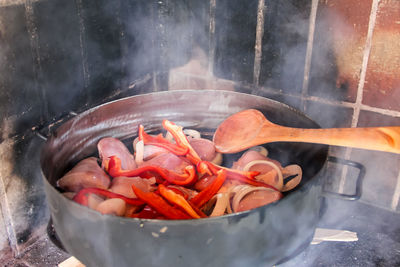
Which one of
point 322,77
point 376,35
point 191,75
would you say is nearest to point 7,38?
point 191,75

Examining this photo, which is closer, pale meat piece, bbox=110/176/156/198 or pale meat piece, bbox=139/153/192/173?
pale meat piece, bbox=110/176/156/198

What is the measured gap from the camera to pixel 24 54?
5.57ft

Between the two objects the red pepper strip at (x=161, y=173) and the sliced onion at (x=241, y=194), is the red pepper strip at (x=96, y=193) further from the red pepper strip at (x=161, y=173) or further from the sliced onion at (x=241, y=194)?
the sliced onion at (x=241, y=194)

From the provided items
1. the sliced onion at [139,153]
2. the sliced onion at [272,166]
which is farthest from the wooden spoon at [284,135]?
the sliced onion at [139,153]

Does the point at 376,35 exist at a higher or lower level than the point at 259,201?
higher

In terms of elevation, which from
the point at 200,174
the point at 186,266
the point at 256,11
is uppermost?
the point at 256,11

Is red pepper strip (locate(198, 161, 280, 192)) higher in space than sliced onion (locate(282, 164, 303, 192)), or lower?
higher

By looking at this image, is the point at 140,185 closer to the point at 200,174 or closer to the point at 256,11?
the point at 200,174

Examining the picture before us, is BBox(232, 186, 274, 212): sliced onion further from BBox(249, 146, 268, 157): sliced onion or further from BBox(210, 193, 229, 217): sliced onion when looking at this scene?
BBox(249, 146, 268, 157): sliced onion

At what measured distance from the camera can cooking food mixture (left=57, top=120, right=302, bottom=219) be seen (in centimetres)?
141

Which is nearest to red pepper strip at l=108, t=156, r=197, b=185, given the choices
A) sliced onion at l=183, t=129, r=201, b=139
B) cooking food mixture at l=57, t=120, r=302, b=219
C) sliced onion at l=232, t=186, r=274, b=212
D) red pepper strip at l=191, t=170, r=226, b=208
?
cooking food mixture at l=57, t=120, r=302, b=219

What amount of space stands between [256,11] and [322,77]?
0.49 m

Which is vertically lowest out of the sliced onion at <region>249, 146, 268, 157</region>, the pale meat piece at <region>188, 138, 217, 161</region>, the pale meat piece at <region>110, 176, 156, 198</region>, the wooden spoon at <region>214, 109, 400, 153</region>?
the pale meat piece at <region>110, 176, 156, 198</region>

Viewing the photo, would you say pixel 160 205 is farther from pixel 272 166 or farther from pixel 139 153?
pixel 272 166
